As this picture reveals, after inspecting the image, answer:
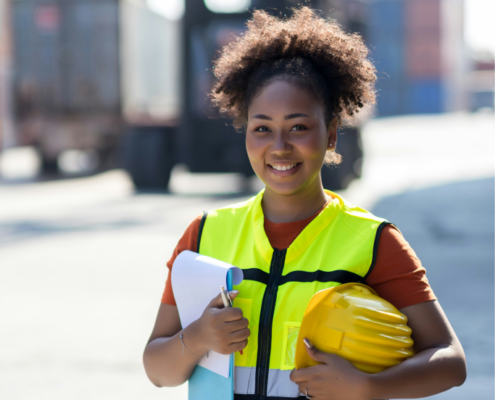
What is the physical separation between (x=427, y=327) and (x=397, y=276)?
0.13m

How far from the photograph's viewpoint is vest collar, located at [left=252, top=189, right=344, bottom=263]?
66.9 inches

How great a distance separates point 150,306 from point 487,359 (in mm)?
2285

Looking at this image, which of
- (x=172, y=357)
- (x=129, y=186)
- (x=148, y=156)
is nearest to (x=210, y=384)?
(x=172, y=357)

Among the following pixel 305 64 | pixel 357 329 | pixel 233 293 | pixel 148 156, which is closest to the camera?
pixel 357 329

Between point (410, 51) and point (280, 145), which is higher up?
point (410, 51)

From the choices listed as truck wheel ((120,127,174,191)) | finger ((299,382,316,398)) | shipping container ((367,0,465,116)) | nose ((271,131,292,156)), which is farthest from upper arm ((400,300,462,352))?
shipping container ((367,0,465,116))

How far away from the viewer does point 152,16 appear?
58.5 ft

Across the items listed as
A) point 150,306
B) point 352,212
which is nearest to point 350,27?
point 150,306

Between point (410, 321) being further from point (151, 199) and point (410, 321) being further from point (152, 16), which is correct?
point (152, 16)

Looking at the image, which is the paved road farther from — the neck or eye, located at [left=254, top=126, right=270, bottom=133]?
eye, located at [left=254, top=126, right=270, bottom=133]

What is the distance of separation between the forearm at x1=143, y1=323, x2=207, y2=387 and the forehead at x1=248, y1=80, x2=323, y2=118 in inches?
21.7

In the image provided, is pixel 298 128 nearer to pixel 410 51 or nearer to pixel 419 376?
pixel 419 376

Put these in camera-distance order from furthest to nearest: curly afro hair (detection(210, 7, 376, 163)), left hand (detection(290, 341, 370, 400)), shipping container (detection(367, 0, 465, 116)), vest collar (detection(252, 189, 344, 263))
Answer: shipping container (detection(367, 0, 465, 116)), curly afro hair (detection(210, 7, 376, 163)), vest collar (detection(252, 189, 344, 263)), left hand (detection(290, 341, 370, 400))

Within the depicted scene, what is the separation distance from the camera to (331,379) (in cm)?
151
